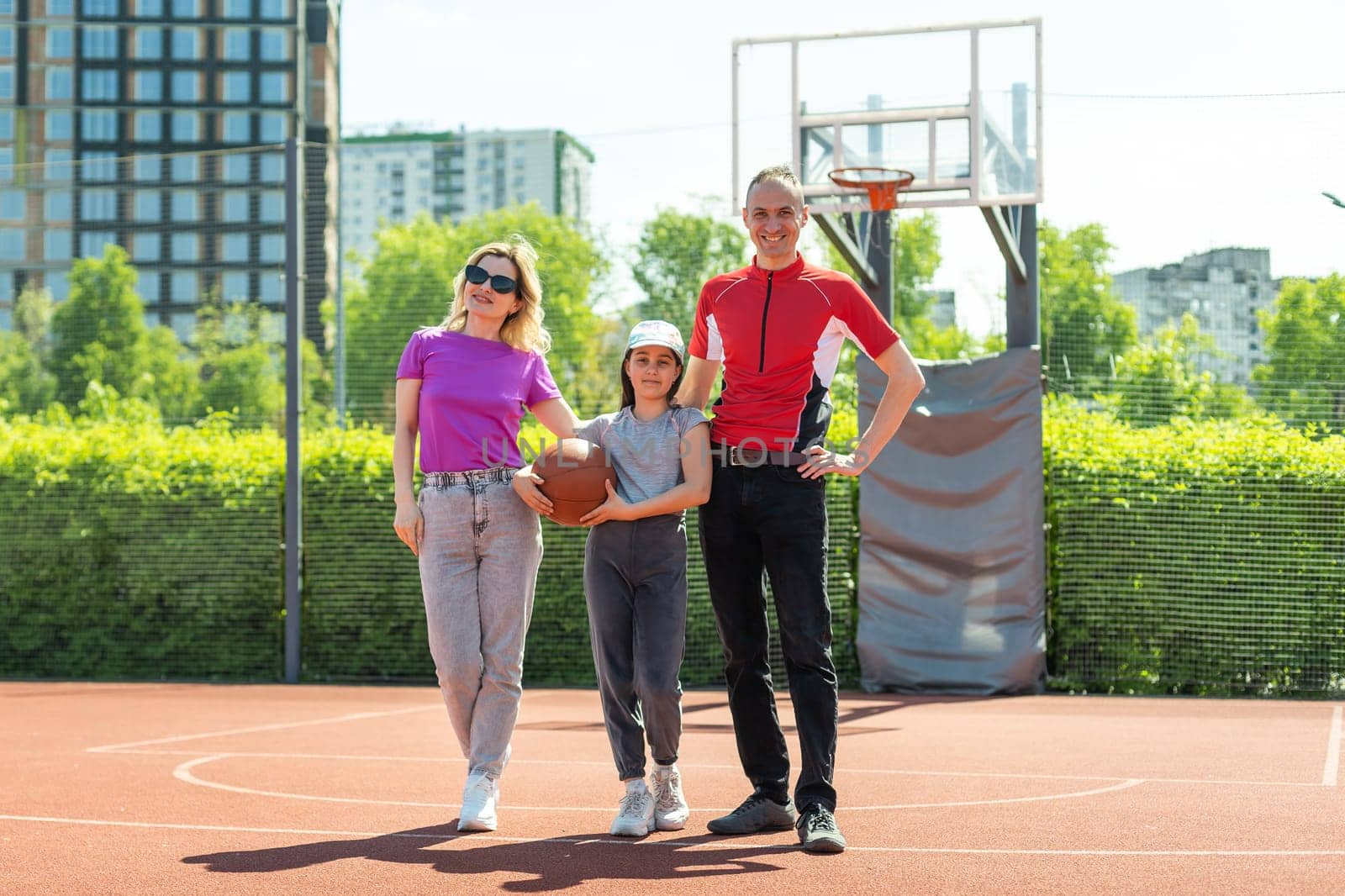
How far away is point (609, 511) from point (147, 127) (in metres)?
88.5

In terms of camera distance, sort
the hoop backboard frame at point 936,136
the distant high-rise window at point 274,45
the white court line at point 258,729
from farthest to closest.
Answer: the distant high-rise window at point 274,45 → the hoop backboard frame at point 936,136 → the white court line at point 258,729

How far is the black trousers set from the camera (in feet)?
15.3

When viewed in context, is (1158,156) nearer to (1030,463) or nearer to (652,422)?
(1030,463)

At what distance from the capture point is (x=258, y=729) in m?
8.09

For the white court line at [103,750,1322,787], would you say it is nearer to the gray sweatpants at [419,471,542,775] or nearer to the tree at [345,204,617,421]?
the gray sweatpants at [419,471,542,775]

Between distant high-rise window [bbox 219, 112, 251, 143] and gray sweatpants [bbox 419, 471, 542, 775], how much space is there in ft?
278

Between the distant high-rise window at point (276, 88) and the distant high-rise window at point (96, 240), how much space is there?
76464 mm

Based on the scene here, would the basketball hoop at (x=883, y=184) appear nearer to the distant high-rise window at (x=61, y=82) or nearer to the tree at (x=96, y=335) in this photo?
the tree at (x=96, y=335)

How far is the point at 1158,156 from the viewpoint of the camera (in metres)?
10.4

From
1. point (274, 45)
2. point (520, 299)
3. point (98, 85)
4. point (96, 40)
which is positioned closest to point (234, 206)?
point (520, 299)

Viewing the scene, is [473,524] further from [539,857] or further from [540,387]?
[539,857]

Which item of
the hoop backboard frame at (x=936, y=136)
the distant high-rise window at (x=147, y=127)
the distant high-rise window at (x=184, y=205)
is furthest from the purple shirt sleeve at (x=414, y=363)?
the distant high-rise window at (x=147, y=127)

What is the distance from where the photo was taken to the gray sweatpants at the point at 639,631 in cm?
476

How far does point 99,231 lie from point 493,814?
8.99 m
